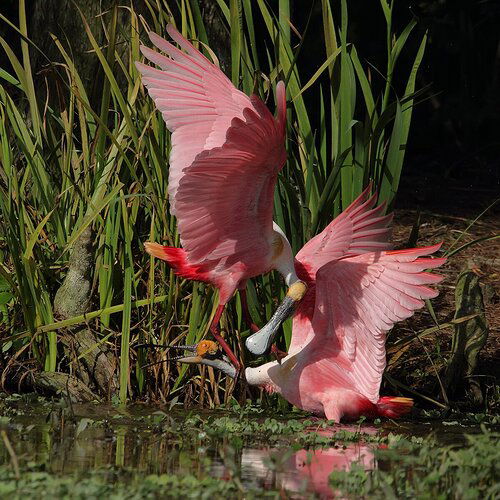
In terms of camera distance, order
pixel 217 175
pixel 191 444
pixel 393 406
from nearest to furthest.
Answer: pixel 191 444, pixel 217 175, pixel 393 406

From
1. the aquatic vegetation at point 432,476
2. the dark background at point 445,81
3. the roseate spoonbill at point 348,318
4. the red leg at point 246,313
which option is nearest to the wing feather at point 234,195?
the red leg at point 246,313

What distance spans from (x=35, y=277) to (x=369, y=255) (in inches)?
62.4

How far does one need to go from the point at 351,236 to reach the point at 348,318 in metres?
0.38

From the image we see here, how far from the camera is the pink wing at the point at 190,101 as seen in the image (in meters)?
5.05

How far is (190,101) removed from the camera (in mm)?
5156

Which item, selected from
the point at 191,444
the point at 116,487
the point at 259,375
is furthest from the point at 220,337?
the point at 116,487

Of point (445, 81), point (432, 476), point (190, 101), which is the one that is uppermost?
point (445, 81)

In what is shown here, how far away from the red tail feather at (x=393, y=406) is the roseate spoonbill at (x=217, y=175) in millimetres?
626

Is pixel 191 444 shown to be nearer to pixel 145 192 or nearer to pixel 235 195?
pixel 235 195

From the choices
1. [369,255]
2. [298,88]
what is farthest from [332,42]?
[369,255]

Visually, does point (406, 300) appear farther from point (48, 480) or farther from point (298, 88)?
point (48, 480)

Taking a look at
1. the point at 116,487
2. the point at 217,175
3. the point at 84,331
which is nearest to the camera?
the point at 116,487

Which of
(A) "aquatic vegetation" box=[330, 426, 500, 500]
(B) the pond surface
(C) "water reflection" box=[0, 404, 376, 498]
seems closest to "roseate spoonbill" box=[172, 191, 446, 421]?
(B) the pond surface

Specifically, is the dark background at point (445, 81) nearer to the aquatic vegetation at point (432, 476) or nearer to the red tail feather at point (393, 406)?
the red tail feather at point (393, 406)
